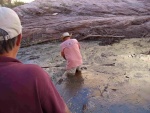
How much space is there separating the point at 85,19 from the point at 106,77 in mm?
6780

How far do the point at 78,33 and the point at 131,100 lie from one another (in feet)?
22.1

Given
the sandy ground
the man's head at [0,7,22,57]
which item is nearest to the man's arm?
the man's head at [0,7,22,57]

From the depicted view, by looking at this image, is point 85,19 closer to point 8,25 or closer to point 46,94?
point 8,25

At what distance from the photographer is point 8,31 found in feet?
4.68

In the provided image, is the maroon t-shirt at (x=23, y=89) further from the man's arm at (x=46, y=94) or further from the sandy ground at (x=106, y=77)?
the sandy ground at (x=106, y=77)

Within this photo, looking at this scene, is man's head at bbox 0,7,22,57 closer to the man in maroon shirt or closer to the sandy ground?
the man in maroon shirt

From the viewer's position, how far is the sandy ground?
4348mm

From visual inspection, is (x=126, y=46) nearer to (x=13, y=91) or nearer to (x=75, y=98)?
(x=75, y=98)

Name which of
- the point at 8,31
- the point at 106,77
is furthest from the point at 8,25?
the point at 106,77

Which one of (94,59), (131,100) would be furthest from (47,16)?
A: (131,100)

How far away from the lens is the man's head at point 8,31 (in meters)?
1.41

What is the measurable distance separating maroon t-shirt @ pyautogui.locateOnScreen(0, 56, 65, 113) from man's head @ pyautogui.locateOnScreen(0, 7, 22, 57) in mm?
108

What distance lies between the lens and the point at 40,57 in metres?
8.23

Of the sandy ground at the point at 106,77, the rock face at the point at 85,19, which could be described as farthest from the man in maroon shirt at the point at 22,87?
the rock face at the point at 85,19
